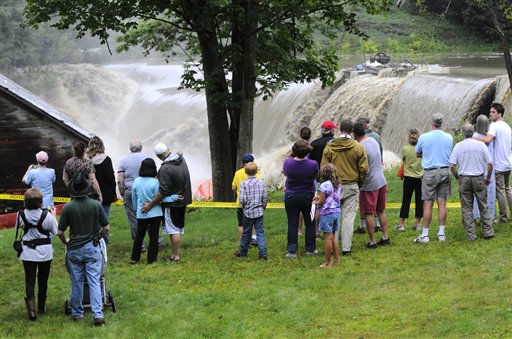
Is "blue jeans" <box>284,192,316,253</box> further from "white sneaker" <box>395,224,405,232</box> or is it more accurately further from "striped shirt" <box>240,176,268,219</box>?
"white sneaker" <box>395,224,405,232</box>

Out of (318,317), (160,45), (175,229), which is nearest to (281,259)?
(175,229)

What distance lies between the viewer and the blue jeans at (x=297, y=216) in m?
11.2

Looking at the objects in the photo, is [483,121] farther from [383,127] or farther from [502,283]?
[383,127]

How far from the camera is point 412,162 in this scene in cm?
1213

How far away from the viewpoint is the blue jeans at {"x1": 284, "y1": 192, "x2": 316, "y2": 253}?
11.2 m

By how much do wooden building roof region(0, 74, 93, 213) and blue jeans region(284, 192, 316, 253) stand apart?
11278mm

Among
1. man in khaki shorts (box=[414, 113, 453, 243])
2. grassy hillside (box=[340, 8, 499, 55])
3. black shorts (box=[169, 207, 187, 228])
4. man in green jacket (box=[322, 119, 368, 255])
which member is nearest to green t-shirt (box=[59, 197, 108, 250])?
black shorts (box=[169, 207, 187, 228])

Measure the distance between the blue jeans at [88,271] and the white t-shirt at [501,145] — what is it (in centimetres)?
587

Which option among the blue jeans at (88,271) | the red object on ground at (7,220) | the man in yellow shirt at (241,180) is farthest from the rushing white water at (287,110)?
the blue jeans at (88,271)

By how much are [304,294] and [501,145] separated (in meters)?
3.95

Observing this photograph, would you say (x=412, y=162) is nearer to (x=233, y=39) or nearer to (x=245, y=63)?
(x=245, y=63)

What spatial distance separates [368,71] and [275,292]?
77.9ft

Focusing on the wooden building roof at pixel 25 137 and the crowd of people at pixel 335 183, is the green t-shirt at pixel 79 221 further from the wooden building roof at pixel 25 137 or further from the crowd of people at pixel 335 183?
the wooden building roof at pixel 25 137

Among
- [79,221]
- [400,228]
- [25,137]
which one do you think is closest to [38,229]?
[79,221]
